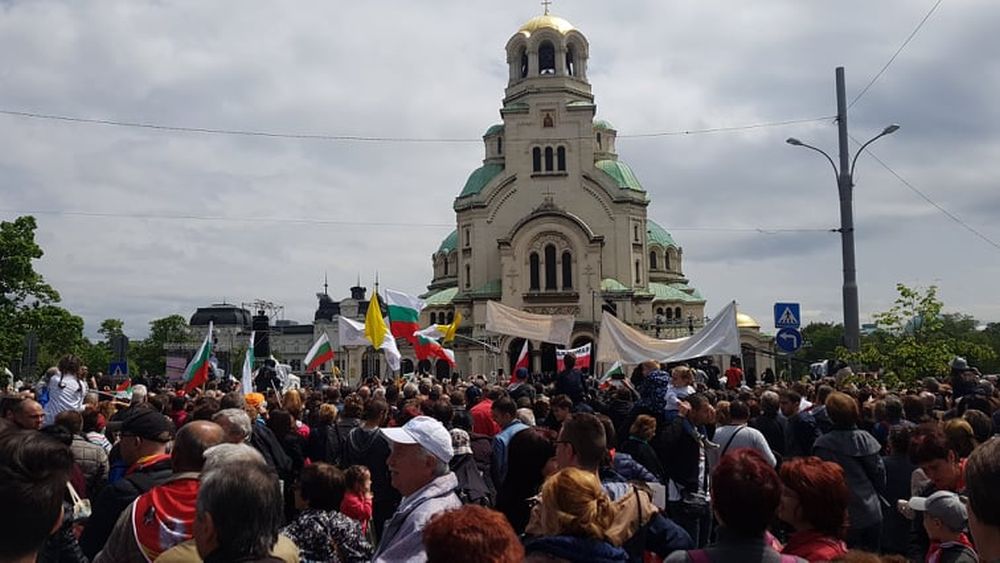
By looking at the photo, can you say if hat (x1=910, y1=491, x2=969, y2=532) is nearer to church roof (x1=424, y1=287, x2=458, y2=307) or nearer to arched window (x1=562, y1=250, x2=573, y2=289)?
arched window (x1=562, y1=250, x2=573, y2=289)

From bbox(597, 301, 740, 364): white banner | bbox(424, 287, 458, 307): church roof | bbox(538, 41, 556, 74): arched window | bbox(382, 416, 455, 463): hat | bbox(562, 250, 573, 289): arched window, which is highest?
bbox(538, 41, 556, 74): arched window

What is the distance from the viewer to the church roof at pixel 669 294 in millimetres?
63219

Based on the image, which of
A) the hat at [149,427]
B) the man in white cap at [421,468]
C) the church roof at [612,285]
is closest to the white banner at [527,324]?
the hat at [149,427]

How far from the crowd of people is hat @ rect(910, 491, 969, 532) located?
10mm

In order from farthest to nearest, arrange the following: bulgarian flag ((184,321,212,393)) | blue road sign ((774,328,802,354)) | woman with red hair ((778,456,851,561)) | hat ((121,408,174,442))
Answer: bulgarian flag ((184,321,212,393)) → blue road sign ((774,328,802,354)) → hat ((121,408,174,442)) → woman with red hair ((778,456,851,561))

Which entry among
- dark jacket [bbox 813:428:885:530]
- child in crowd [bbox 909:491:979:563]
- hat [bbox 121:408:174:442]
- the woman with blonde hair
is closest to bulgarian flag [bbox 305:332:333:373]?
dark jacket [bbox 813:428:885:530]

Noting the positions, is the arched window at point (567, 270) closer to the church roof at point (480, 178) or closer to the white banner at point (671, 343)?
the church roof at point (480, 178)

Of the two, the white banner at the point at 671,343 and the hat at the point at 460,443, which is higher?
the white banner at the point at 671,343

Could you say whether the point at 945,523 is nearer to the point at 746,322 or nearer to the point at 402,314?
the point at 402,314

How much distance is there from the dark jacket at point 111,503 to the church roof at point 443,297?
56.7 metres

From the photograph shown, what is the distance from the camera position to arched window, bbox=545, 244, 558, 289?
187 ft

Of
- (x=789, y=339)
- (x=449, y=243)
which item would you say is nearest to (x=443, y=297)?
(x=449, y=243)

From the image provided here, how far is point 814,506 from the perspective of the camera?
4207mm

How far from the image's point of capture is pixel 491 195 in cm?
6084
